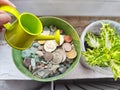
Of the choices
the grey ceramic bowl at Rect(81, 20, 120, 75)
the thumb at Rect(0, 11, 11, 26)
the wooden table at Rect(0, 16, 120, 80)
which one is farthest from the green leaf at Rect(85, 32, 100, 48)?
the thumb at Rect(0, 11, 11, 26)

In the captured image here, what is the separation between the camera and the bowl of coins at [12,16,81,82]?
31.5 inches

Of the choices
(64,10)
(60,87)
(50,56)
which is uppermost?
(64,10)

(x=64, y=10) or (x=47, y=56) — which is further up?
(x=64, y=10)

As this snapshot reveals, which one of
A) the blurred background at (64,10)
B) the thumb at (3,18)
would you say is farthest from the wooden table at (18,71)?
the thumb at (3,18)

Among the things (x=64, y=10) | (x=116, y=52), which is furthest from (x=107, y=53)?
(x=64, y=10)

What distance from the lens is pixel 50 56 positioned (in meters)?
0.81

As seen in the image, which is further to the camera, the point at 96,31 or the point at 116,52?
→ the point at 96,31

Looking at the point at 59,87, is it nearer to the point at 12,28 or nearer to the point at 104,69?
the point at 104,69

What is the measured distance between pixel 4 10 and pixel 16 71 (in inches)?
14.9

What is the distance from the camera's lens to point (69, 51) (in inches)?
32.5

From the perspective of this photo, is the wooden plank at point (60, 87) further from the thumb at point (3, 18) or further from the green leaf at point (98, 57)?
the thumb at point (3, 18)

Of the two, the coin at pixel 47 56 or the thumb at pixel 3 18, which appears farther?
the coin at pixel 47 56

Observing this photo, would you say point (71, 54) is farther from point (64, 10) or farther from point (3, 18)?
point (3, 18)

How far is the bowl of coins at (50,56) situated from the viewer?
0.80m
